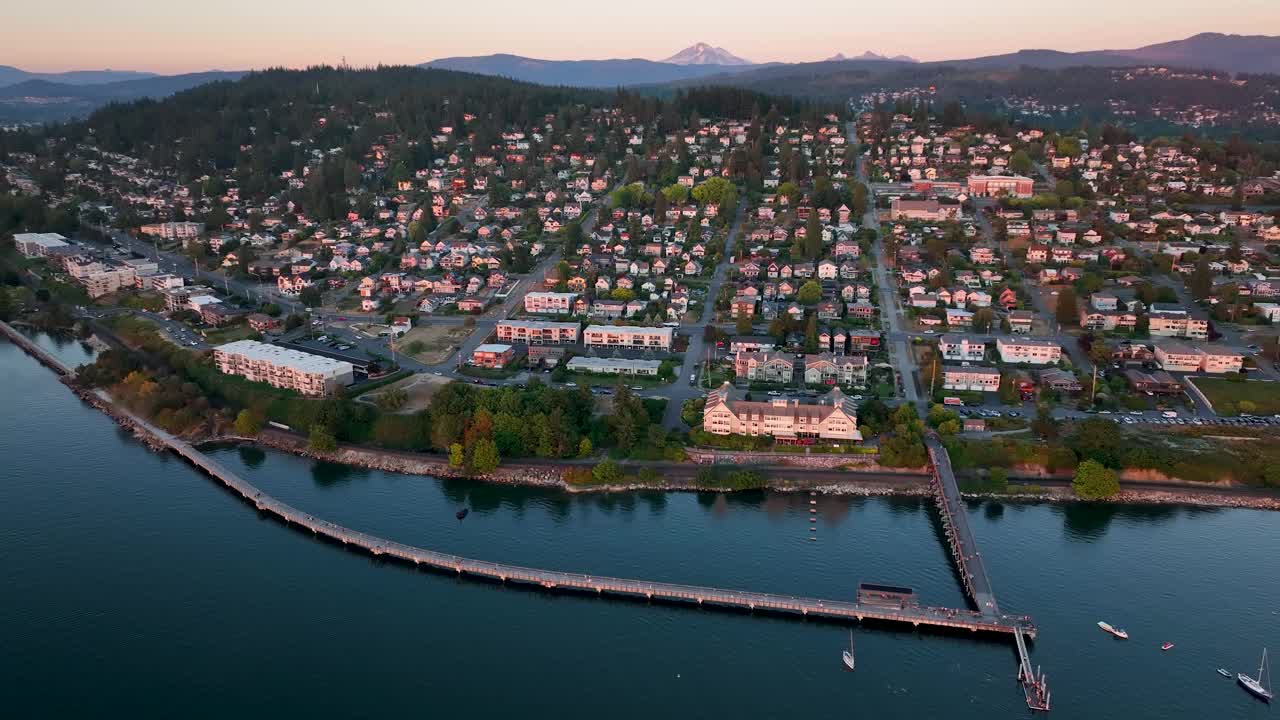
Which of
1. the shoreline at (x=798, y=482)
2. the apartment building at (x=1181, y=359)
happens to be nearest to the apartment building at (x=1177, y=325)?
the apartment building at (x=1181, y=359)

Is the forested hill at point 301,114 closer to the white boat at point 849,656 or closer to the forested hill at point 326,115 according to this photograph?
the forested hill at point 326,115

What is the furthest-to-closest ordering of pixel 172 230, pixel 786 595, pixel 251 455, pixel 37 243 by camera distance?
pixel 172 230
pixel 37 243
pixel 251 455
pixel 786 595

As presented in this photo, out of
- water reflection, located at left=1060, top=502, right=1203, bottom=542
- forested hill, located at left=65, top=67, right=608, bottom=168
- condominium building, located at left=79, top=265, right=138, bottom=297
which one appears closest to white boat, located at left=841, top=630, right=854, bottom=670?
water reflection, located at left=1060, top=502, right=1203, bottom=542

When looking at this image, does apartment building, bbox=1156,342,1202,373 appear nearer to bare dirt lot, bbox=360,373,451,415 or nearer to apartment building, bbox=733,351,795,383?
apartment building, bbox=733,351,795,383

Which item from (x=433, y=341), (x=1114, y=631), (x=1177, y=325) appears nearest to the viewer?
(x=1114, y=631)

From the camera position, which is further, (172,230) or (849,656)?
(172,230)

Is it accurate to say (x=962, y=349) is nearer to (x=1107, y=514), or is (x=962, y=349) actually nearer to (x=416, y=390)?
(x=1107, y=514)

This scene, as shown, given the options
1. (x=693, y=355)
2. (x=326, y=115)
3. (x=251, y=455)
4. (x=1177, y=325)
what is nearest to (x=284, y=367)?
(x=251, y=455)

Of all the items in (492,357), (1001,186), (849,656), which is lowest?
(849,656)
